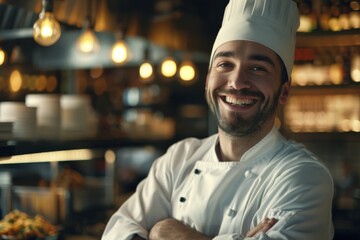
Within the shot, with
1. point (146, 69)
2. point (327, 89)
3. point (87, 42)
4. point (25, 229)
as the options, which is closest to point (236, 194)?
point (25, 229)

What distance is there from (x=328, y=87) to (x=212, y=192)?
3087mm

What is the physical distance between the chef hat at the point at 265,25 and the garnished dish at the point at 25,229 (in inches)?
52.9

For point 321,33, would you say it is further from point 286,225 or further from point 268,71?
point 286,225

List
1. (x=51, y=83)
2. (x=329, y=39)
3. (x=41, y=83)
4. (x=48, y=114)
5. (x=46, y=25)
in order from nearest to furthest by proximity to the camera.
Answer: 1. (x=46, y=25)
2. (x=48, y=114)
3. (x=329, y=39)
4. (x=41, y=83)
5. (x=51, y=83)

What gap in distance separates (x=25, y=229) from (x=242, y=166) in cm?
126

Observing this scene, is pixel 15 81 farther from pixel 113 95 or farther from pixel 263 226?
pixel 113 95

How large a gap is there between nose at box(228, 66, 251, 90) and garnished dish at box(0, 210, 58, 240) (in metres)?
1.35

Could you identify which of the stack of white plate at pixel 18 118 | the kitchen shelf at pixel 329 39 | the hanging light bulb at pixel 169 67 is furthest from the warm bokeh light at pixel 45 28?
the kitchen shelf at pixel 329 39

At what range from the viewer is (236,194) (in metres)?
2.39

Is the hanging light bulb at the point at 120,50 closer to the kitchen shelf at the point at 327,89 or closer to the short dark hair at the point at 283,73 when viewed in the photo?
the kitchen shelf at the point at 327,89

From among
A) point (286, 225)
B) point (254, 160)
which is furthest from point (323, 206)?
point (254, 160)

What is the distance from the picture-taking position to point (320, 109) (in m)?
5.64

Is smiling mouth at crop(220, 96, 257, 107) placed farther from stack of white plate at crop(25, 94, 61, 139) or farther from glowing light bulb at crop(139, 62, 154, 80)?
glowing light bulb at crop(139, 62, 154, 80)

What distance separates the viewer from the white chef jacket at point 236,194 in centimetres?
215
